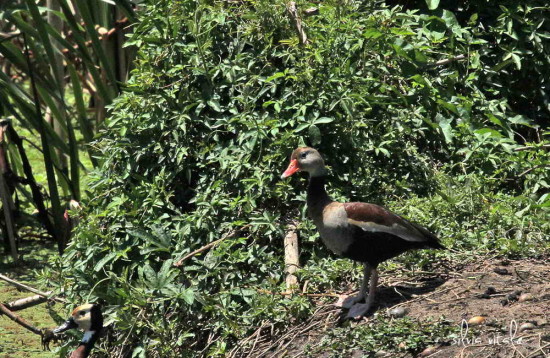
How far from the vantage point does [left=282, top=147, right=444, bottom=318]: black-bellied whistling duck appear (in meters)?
4.63

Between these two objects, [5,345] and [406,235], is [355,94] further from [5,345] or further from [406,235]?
[5,345]

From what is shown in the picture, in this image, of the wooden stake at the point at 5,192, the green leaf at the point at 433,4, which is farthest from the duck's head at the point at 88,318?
the green leaf at the point at 433,4

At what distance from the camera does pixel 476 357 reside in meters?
4.07

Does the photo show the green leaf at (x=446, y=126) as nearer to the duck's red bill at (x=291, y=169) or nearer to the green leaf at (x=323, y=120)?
the green leaf at (x=323, y=120)

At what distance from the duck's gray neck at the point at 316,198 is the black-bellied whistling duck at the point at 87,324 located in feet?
4.12

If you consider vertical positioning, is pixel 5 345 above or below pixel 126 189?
below

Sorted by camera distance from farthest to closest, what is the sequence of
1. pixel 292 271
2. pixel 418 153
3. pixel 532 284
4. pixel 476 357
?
pixel 418 153, pixel 292 271, pixel 532 284, pixel 476 357

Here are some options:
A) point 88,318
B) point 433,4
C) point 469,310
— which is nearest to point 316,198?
point 469,310

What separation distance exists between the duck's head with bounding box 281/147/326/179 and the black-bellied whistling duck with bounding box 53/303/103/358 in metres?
1.25

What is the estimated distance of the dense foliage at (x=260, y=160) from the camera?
Result: 508 cm

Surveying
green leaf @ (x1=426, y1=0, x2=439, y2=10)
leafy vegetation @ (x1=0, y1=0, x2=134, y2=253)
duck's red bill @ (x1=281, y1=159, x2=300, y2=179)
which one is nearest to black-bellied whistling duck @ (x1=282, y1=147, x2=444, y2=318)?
→ duck's red bill @ (x1=281, y1=159, x2=300, y2=179)

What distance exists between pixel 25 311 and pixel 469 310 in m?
3.48

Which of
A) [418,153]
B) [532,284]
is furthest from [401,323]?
[418,153]

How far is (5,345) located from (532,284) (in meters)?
3.41
